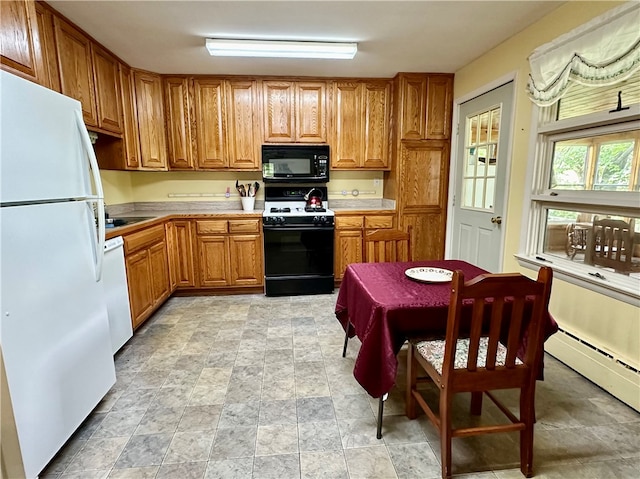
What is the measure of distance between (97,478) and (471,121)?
3.84 meters

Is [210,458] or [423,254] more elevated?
[423,254]

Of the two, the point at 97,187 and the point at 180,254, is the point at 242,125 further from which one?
the point at 97,187

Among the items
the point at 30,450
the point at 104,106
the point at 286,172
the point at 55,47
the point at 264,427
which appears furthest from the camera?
the point at 286,172

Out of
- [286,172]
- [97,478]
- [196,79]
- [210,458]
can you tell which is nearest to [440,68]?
[286,172]

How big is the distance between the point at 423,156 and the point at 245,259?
227cm

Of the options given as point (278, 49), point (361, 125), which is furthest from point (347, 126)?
point (278, 49)

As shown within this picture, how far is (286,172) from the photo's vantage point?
386cm

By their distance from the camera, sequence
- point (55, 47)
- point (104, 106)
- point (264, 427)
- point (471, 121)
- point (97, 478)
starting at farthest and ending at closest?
point (471, 121) → point (104, 106) → point (55, 47) → point (264, 427) → point (97, 478)

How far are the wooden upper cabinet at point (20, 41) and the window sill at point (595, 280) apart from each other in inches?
127

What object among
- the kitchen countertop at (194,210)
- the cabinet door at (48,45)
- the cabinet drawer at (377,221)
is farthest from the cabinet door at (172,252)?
the cabinet drawer at (377,221)

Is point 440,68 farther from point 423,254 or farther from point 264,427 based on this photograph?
point 264,427

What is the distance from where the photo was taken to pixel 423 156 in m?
3.74

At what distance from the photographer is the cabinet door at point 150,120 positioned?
134 inches

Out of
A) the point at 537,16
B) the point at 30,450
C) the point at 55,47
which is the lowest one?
the point at 30,450
